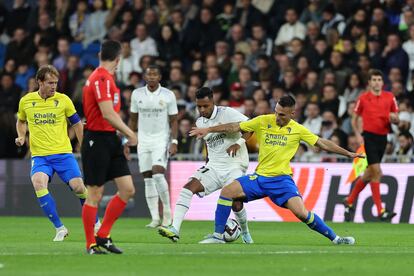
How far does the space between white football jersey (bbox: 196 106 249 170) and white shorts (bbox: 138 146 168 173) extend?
3001 mm

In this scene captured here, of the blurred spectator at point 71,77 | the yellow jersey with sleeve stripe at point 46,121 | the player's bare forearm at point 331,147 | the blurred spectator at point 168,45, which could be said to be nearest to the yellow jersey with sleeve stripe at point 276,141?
the player's bare forearm at point 331,147

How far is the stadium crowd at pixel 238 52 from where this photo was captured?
23750 millimetres

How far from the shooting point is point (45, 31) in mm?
29172

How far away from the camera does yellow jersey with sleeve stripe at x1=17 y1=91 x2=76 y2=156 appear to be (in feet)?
52.7

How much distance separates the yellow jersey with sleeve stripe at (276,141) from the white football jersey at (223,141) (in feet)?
2.96

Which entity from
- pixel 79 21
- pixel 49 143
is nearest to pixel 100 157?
pixel 49 143

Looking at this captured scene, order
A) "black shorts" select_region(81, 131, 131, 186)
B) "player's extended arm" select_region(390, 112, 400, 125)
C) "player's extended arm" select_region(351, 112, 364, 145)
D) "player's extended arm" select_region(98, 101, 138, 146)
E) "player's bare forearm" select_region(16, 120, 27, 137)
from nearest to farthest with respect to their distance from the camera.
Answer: "player's extended arm" select_region(98, 101, 138, 146) → "black shorts" select_region(81, 131, 131, 186) → "player's bare forearm" select_region(16, 120, 27, 137) → "player's extended arm" select_region(390, 112, 400, 125) → "player's extended arm" select_region(351, 112, 364, 145)

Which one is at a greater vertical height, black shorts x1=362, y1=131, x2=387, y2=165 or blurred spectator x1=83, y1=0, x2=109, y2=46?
blurred spectator x1=83, y1=0, x2=109, y2=46

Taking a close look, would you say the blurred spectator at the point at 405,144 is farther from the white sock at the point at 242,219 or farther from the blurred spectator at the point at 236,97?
the white sock at the point at 242,219

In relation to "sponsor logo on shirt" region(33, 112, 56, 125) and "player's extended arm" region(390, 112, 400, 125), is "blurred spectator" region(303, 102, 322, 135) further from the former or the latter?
"sponsor logo on shirt" region(33, 112, 56, 125)

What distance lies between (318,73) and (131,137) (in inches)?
521

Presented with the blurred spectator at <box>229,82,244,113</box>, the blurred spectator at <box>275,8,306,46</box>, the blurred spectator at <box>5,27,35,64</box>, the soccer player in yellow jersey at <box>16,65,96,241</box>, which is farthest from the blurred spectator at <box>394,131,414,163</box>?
the blurred spectator at <box>5,27,35,64</box>

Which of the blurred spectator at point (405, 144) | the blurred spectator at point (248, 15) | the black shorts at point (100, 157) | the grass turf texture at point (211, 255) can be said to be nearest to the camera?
the grass turf texture at point (211, 255)

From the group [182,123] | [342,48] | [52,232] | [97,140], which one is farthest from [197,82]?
[97,140]
